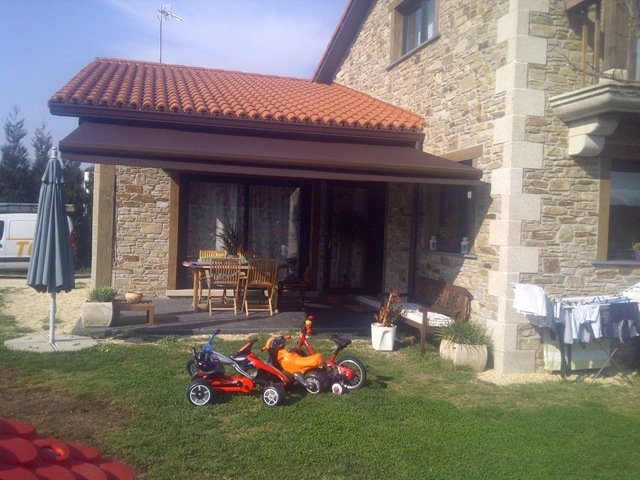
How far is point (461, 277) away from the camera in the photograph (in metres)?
8.39

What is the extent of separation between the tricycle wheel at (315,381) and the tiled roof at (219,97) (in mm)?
4818

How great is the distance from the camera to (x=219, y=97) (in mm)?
10477

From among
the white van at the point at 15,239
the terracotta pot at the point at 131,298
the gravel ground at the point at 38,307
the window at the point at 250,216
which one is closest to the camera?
the terracotta pot at the point at 131,298

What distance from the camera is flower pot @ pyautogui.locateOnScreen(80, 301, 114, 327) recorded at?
8445 mm

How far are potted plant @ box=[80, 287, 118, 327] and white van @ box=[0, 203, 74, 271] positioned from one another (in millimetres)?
9133

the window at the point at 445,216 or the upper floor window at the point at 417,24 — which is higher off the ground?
the upper floor window at the point at 417,24

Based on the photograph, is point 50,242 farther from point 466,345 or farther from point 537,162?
point 537,162

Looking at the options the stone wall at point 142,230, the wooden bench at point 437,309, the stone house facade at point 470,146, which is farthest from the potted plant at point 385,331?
the stone wall at point 142,230

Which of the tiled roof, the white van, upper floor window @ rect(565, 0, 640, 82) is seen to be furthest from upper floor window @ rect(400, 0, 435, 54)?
the white van

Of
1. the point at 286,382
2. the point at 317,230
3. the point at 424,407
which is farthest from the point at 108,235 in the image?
the point at 424,407

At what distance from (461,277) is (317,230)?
14.7ft

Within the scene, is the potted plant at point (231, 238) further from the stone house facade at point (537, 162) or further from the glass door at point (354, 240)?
the stone house facade at point (537, 162)

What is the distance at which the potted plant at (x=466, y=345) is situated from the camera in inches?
285

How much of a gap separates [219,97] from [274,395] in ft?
21.5
